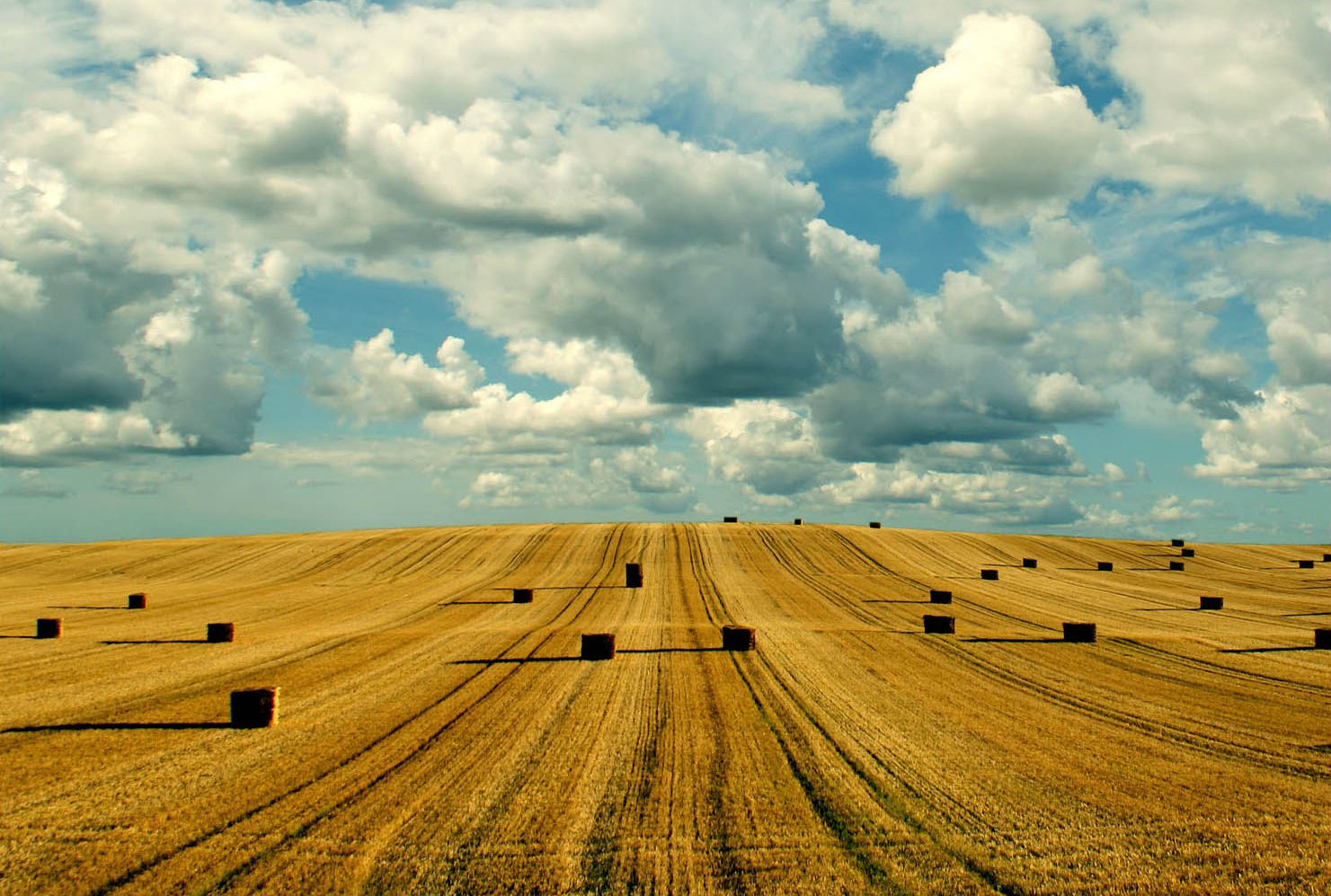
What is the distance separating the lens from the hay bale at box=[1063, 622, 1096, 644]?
28.0 m

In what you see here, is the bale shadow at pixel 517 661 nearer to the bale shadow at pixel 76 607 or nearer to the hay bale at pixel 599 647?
the hay bale at pixel 599 647

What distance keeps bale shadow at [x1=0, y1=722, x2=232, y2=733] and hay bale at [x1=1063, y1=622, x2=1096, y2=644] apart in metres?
22.2

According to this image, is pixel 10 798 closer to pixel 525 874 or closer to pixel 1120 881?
pixel 525 874

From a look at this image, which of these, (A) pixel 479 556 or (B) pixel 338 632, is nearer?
(B) pixel 338 632

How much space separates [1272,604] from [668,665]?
32689 mm

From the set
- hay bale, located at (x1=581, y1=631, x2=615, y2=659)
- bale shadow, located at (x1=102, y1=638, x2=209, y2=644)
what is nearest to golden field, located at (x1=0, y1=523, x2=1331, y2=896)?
bale shadow, located at (x1=102, y1=638, x2=209, y2=644)

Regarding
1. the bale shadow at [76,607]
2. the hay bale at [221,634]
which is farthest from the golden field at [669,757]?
the bale shadow at [76,607]

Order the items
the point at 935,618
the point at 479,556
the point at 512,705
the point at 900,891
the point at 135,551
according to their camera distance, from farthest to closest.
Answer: the point at 135,551 → the point at 479,556 → the point at 935,618 → the point at 512,705 → the point at 900,891

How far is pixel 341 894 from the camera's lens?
9117mm

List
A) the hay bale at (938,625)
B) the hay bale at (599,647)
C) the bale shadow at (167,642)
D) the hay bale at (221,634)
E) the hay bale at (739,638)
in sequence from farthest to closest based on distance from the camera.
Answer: the hay bale at (938,625)
the bale shadow at (167,642)
the hay bale at (221,634)
the hay bale at (739,638)
the hay bale at (599,647)

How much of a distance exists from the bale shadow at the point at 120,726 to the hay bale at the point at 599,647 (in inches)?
354

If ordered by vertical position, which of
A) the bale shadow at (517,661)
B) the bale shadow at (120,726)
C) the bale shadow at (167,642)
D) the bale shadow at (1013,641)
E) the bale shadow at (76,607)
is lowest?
the bale shadow at (76,607)

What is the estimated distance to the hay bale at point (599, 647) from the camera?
23.7m

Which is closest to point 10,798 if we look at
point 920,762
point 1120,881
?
point 920,762
